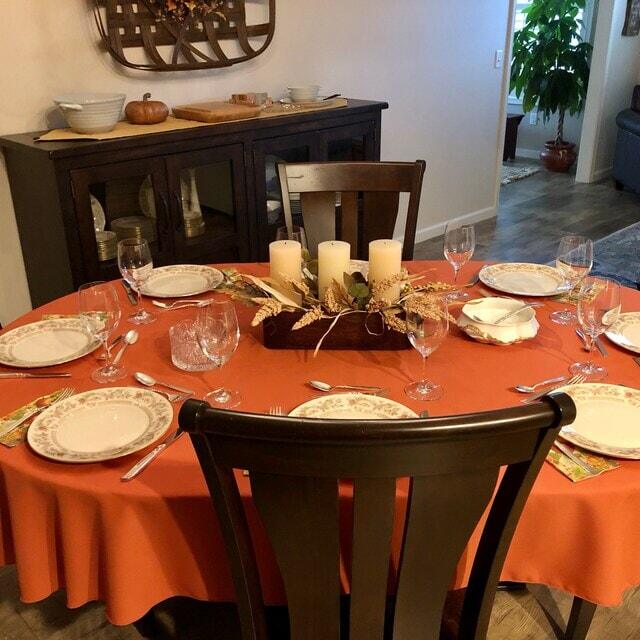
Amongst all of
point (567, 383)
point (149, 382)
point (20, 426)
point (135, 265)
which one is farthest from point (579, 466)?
point (135, 265)

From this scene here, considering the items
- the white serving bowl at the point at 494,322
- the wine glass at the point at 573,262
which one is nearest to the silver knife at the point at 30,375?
the white serving bowl at the point at 494,322

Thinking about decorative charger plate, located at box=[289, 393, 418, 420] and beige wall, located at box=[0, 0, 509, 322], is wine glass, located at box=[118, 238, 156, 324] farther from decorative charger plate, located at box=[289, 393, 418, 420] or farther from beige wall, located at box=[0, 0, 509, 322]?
beige wall, located at box=[0, 0, 509, 322]

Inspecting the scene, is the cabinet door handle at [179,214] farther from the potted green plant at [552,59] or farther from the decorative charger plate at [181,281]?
the potted green plant at [552,59]

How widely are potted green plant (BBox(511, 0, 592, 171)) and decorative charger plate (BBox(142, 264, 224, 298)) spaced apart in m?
5.00

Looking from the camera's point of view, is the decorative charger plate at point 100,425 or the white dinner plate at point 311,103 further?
the white dinner plate at point 311,103

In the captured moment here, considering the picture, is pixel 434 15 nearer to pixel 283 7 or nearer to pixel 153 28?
pixel 283 7

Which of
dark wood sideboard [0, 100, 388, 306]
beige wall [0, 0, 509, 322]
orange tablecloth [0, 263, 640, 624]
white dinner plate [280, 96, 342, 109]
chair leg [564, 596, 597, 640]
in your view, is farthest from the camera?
white dinner plate [280, 96, 342, 109]

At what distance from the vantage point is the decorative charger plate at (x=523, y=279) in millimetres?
1623

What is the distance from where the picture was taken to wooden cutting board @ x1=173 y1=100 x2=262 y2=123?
2654 millimetres

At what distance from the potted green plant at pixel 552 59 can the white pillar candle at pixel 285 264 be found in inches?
204

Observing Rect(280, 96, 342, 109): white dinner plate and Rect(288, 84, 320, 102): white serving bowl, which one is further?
Rect(288, 84, 320, 102): white serving bowl

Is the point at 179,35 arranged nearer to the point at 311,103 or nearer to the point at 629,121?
the point at 311,103

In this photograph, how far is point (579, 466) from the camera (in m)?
1.01

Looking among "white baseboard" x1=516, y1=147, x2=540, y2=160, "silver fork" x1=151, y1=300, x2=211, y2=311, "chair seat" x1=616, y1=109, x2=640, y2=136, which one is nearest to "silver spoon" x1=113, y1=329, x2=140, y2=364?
"silver fork" x1=151, y1=300, x2=211, y2=311
